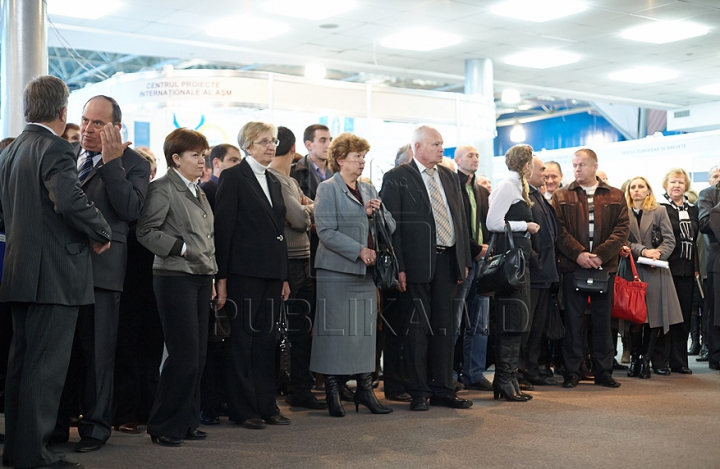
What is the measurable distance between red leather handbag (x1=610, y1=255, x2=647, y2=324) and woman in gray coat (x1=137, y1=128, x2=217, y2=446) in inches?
140

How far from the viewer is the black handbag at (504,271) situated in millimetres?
5230

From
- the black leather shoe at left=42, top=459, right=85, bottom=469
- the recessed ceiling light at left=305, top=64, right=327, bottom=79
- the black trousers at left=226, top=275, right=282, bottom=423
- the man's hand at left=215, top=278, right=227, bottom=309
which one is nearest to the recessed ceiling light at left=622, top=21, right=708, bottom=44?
the recessed ceiling light at left=305, top=64, right=327, bottom=79

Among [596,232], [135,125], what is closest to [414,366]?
[596,232]

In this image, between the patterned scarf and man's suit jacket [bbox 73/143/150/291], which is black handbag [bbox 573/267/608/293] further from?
man's suit jacket [bbox 73/143/150/291]

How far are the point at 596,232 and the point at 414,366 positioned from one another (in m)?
2.03

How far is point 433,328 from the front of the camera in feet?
16.9

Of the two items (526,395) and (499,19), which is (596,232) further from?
(499,19)

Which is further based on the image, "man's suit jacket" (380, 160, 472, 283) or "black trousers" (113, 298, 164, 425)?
"man's suit jacket" (380, 160, 472, 283)

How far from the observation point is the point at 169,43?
41.8 feet

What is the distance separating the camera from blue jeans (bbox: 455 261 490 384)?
595cm

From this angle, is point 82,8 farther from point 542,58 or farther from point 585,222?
point 585,222

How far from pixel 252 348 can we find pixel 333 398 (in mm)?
629

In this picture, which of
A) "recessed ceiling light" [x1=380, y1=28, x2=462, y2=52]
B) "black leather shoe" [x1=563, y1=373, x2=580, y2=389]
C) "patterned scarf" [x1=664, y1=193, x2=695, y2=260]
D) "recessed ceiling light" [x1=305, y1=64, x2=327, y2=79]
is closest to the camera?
"black leather shoe" [x1=563, y1=373, x2=580, y2=389]

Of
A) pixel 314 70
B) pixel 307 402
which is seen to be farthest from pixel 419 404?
pixel 314 70
